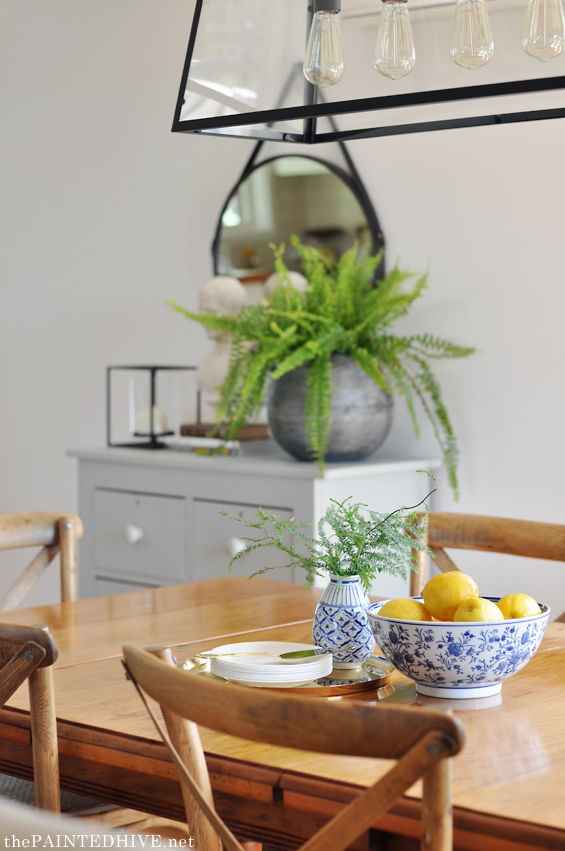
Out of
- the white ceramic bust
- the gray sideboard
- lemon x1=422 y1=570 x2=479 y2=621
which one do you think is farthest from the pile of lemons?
the white ceramic bust

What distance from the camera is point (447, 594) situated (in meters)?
1.08

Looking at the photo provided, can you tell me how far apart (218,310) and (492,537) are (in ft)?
3.68

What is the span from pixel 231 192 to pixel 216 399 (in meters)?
0.68

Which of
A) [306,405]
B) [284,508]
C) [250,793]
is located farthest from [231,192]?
[250,793]

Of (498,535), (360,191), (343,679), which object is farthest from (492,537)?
(360,191)

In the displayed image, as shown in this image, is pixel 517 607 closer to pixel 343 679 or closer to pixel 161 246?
pixel 343 679

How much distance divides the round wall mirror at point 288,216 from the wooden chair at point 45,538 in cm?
120

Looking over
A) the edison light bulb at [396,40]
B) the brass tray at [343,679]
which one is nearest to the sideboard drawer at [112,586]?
the brass tray at [343,679]

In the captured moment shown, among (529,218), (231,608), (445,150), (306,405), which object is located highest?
(445,150)

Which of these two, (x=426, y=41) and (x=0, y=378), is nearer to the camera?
(x=426, y=41)

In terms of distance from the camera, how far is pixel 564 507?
229 cm

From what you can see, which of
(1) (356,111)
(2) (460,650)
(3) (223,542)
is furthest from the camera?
(3) (223,542)

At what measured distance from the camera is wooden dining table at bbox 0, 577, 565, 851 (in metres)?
0.77

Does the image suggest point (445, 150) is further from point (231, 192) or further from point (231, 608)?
point (231, 608)
